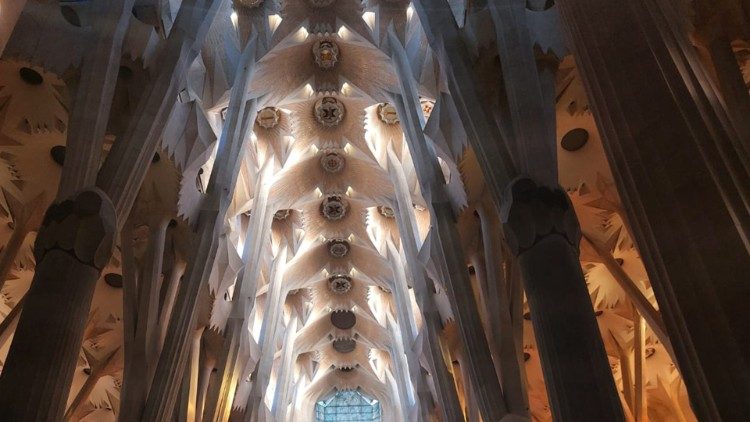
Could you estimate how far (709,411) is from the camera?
3.99 metres

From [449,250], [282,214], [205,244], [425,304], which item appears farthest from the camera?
[282,214]

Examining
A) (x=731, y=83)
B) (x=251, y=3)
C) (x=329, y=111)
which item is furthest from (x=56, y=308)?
(x=329, y=111)

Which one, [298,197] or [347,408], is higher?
[298,197]

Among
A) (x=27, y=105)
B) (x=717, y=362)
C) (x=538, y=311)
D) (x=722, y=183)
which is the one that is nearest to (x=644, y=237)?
(x=722, y=183)

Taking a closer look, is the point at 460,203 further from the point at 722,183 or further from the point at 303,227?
the point at 303,227

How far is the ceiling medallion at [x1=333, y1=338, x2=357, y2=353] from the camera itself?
93.2 ft

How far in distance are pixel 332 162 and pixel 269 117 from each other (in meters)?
2.49

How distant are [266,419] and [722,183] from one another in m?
19.1

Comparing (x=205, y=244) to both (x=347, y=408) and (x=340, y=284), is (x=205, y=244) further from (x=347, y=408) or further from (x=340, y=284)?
(x=347, y=408)

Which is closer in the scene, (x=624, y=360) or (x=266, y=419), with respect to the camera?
(x=624, y=360)

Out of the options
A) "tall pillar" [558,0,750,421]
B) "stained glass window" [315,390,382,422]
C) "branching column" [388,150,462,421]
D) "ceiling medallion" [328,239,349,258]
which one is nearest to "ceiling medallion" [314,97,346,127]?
"branching column" [388,150,462,421]

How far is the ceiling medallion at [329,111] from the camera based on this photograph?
20.5 meters

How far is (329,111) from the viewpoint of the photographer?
20.6m

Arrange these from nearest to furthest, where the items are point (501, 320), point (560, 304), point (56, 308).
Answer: point (56, 308), point (560, 304), point (501, 320)
